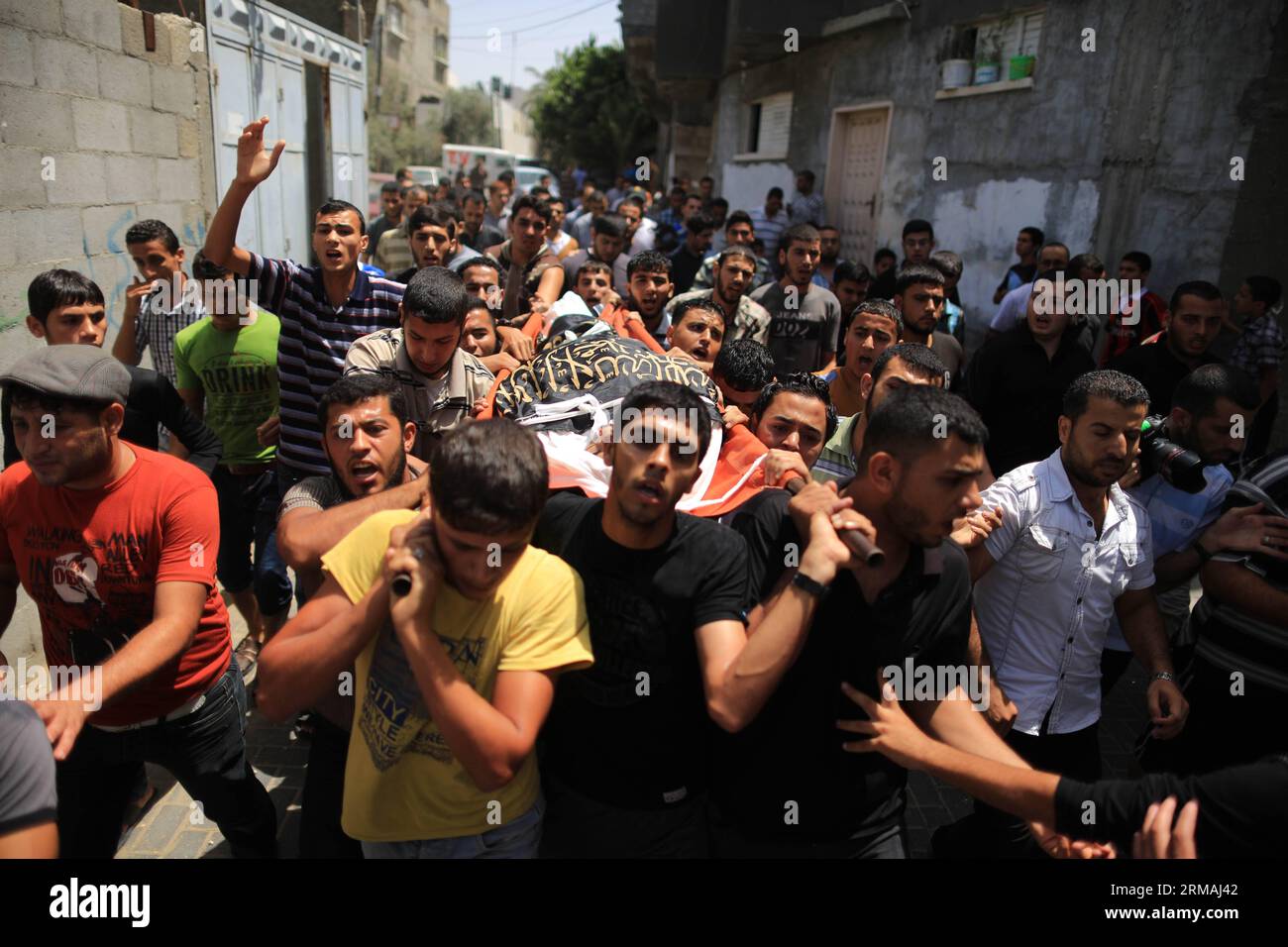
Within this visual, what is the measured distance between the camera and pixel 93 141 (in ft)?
16.4

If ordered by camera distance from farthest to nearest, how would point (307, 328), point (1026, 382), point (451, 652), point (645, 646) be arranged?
point (1026, 382)
point (307, 328)
point (645, 646)
point (451, 652)

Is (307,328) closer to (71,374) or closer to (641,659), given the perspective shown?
(71,374)

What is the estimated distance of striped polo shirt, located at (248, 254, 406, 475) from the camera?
3.65m

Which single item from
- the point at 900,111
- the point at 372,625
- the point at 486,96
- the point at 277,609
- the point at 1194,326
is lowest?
the point at 277,609

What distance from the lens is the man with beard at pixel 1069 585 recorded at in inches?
109

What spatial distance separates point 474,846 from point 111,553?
137 cm

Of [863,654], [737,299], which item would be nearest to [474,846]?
[863,654]

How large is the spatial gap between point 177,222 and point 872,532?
229 inches

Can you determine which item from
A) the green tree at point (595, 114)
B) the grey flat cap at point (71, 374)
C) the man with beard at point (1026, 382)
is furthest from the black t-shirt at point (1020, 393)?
the green tree at point (595, 114)
